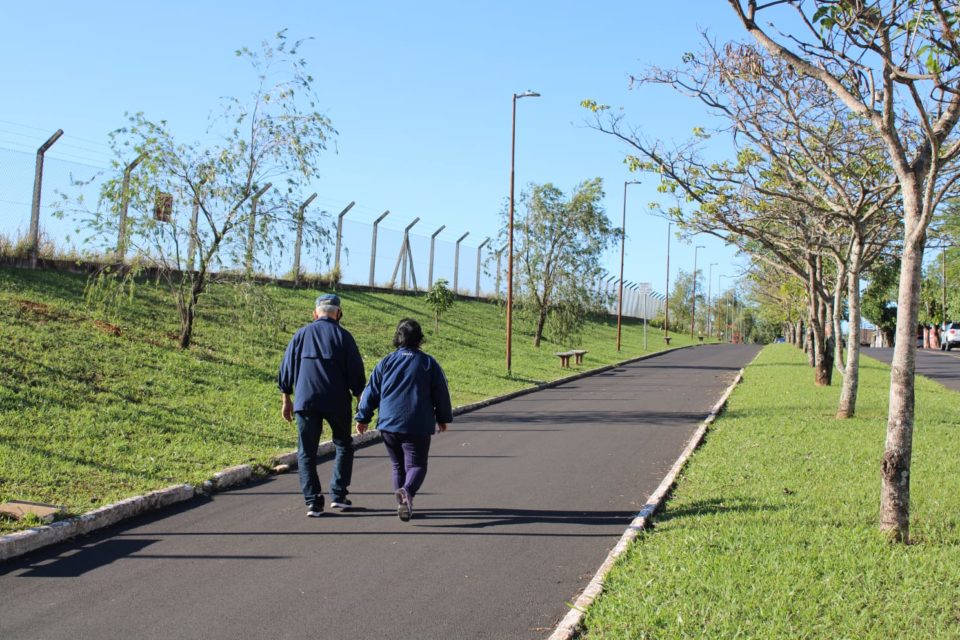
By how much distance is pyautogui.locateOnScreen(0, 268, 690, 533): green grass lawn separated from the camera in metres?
7.65

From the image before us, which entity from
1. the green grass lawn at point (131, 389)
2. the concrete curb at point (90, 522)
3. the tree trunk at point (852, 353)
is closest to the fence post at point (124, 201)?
the green grass lawn at point (131, 389)

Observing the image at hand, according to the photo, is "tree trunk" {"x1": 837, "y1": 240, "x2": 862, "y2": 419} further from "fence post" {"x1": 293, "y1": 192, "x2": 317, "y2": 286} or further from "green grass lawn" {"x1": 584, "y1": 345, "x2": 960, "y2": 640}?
"fence post" {"x1": 293, "y1": 192, "x2": 317, "y2": 286}

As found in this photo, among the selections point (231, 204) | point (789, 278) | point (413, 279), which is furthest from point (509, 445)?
point (413, 279)

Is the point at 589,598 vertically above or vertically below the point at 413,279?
below

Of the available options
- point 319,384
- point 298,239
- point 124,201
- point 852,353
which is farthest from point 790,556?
point 298,239

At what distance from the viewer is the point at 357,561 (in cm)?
549

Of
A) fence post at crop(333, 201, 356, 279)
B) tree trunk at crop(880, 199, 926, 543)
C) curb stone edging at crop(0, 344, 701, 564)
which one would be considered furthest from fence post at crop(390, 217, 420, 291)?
tree trunk at crop(880, 199, 926, 543)

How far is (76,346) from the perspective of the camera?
40.2 feet

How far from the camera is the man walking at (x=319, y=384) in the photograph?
264 inches

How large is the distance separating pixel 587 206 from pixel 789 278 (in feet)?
35.7

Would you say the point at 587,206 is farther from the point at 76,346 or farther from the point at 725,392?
the point at 76,346

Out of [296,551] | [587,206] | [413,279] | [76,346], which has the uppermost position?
[587,206]

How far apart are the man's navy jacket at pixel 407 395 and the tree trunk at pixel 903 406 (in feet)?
10.8

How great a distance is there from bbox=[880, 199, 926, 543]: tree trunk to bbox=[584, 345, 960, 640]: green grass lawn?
181 millimetres
